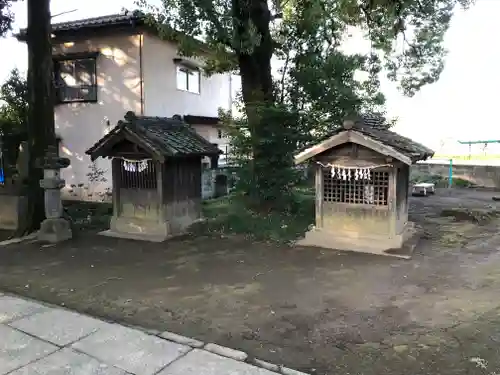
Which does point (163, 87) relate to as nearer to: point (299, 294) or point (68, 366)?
point (299, 294)

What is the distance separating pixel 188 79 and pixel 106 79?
389cm

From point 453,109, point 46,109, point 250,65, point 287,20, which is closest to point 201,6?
point 250,65

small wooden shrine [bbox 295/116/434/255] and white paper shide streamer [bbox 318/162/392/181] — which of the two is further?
white paper shide streamer [bbox 318/162/392/181]

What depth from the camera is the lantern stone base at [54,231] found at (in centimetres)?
1100

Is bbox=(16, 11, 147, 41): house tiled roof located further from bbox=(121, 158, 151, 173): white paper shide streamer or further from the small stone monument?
the small stone monument

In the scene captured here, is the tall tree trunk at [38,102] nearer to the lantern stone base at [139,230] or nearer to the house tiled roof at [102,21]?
the lantern stone base at [139,230]

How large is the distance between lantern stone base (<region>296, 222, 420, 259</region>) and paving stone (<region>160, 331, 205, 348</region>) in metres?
5.21

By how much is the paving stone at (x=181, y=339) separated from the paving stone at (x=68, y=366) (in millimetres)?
886

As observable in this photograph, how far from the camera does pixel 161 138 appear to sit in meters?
11.0

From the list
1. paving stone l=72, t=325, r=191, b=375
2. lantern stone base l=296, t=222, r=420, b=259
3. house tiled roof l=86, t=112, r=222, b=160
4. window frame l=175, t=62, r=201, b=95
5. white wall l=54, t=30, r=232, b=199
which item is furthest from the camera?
window frame l=175, t=62, r=201, b=95

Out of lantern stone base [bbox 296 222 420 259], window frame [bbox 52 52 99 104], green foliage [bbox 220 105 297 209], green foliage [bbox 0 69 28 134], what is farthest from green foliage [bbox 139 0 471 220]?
green foliage [bbox 0 69 28 134]

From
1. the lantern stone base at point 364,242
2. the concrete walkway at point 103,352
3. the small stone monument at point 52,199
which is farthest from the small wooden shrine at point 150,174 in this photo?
the concrete walkway at point 103,352

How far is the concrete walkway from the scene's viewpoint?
4457 mm

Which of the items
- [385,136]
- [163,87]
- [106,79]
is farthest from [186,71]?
[385,136]
